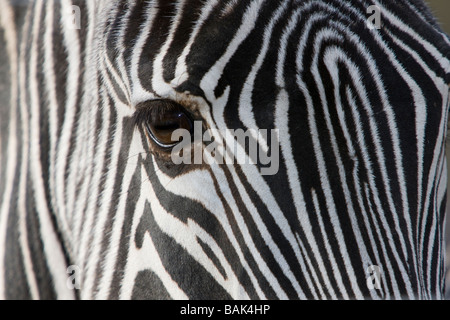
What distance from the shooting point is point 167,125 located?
151cm

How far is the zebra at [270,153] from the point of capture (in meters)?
1.41

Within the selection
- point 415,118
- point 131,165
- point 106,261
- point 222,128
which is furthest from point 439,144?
point 106,261

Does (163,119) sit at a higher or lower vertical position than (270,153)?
higher

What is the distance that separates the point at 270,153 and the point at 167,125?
1.02ft

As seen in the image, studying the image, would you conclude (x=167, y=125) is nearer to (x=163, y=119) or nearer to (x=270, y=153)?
(x=163, y=119)

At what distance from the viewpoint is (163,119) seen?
1502 millimetres

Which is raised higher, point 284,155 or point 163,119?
point 163,119

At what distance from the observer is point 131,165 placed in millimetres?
1604

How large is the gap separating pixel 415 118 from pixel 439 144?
156mm

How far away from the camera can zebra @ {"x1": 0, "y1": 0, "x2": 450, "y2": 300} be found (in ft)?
4.63

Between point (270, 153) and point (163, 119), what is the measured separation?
1.06ft

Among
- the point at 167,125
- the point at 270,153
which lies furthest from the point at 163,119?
the point at 270,153

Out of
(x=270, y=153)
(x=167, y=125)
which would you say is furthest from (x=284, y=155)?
(x=167, y=125)

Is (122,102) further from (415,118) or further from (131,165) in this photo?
(415,118)
